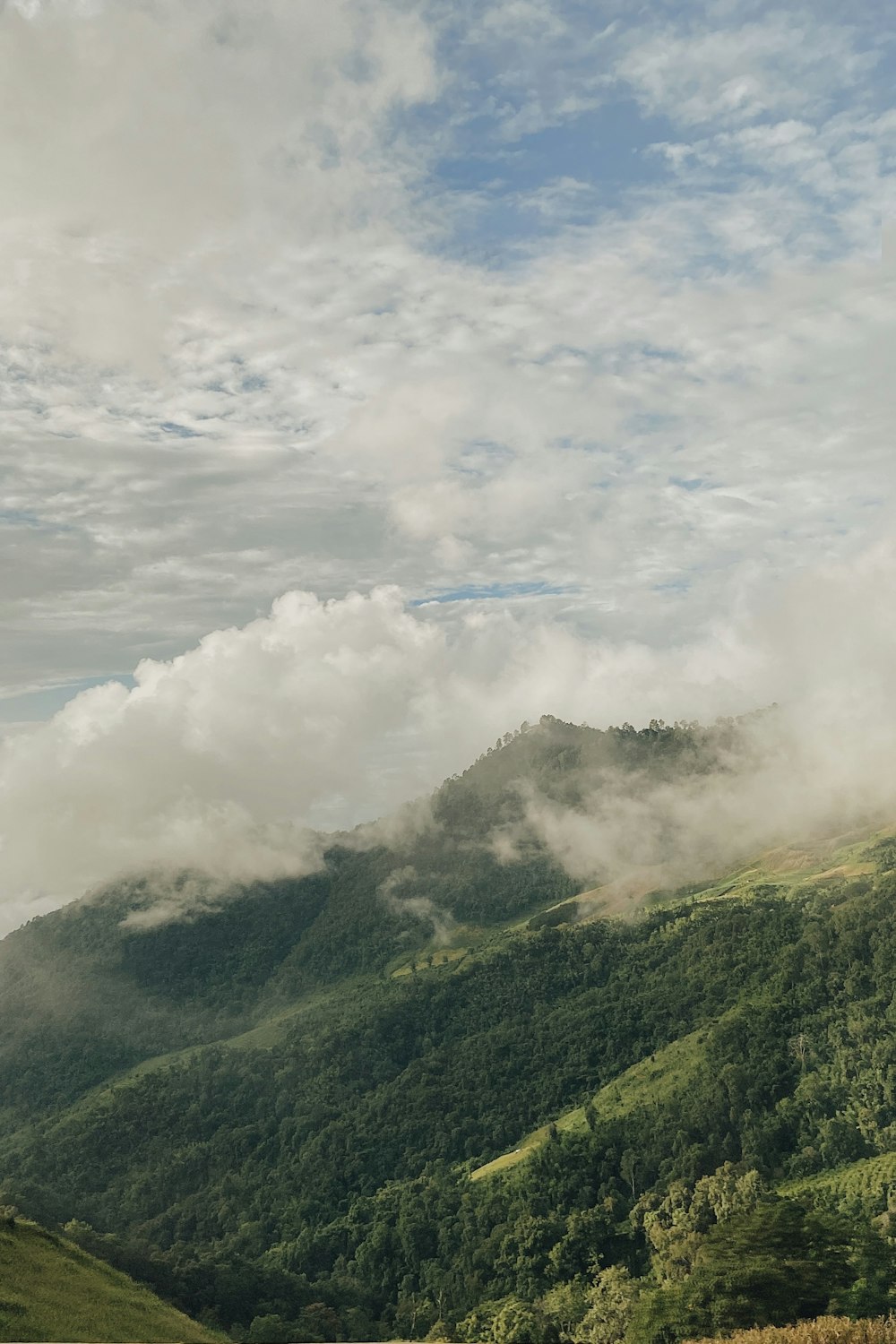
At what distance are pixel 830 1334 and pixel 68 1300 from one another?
188ft

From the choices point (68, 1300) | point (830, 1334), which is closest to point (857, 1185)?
point (68, 1300)

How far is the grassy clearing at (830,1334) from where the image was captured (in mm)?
28938

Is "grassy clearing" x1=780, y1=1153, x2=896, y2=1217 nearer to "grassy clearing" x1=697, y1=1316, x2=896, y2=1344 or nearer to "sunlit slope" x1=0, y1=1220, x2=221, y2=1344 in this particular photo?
"sunlit slope" x1=0, y1=1220, x2=221, y2=1344

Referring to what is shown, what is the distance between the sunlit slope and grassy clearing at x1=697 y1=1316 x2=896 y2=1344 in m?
41.3

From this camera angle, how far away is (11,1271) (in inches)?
2648

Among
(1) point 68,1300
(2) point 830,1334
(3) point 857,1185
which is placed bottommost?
(3) point 857,1185

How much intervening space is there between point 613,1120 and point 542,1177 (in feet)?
71.1

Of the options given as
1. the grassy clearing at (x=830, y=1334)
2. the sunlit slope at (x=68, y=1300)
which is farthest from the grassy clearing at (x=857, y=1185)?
the grassy clearing at (x=830, y=1334)

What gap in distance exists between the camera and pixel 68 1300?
65.4 metres

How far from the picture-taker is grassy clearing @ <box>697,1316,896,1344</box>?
94.9ft

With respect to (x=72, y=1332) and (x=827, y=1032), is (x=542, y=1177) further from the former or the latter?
(x=72, y=1332)

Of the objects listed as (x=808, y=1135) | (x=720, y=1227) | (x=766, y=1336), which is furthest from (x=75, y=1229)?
(x=808, y=1135)

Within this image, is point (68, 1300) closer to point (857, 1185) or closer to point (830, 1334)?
point (830, 1334)

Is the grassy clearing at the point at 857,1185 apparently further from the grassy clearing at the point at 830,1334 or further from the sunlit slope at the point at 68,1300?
the grassy clearing at the point at 830,1334
